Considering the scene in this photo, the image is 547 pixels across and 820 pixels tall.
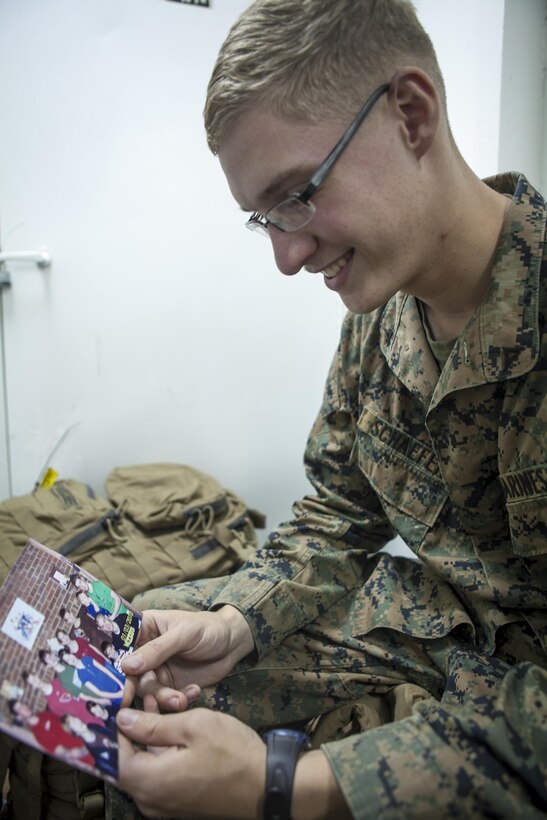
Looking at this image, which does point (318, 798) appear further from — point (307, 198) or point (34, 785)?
point (307, 198)

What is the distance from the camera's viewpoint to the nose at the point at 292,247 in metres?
0.79

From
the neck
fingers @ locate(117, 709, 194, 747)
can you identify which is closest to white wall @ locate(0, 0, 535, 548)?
the neck

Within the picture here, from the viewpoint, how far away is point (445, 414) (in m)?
0.90

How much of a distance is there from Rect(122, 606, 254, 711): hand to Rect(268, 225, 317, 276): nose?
0.53 m

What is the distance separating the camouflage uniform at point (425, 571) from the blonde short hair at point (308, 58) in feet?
0.90

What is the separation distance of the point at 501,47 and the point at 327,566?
1.22 meters

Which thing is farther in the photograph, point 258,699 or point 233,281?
point 233,281

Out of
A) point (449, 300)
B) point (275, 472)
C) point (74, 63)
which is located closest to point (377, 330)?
point (449, 300)

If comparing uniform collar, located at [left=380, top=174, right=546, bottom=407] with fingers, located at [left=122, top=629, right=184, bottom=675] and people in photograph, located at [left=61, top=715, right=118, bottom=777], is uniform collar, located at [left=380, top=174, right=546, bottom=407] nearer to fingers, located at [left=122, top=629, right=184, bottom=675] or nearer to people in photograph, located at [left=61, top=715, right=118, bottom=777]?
fingers, located at [left=122, top=629, right=184, bottom=675]

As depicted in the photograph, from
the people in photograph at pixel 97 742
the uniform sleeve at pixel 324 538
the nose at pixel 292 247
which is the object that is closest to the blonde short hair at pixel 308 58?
the nose at pixel 292 247

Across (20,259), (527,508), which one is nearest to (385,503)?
(527,508)

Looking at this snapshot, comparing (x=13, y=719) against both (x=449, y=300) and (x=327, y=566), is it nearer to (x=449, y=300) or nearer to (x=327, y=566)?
(x=327, y=566)

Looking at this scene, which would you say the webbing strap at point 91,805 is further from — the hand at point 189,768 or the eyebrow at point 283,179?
the eyebrow at point 283,179

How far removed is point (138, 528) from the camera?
1.53 metres
